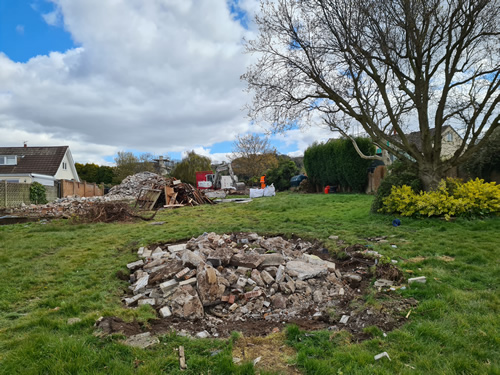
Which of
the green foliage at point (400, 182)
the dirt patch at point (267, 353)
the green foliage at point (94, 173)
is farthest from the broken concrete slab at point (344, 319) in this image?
the green foliage at point (94, 173)

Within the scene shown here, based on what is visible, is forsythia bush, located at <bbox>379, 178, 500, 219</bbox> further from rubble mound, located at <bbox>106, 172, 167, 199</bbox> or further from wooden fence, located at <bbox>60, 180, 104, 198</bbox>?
wooden fence, located at <bbox>60, 180, 104, 198</bbox>

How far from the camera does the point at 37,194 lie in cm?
2012

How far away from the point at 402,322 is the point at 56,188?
85.7 ft

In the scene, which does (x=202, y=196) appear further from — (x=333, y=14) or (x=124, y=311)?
(x=124, y=311)

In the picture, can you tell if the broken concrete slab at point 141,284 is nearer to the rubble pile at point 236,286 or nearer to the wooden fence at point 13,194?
the rubble pile at point 236,286

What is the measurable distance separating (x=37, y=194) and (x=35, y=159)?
12182 mm

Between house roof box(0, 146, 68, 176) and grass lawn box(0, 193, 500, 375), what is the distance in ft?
84.4

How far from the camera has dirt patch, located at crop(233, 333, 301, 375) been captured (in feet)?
8.69

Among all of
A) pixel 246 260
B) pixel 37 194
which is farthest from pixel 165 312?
pixel 37 194

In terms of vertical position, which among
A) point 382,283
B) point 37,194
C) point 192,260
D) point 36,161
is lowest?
point 382,283

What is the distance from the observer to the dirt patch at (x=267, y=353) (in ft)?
8.69

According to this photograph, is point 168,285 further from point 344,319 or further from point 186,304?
point 344,319

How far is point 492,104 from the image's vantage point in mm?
9305

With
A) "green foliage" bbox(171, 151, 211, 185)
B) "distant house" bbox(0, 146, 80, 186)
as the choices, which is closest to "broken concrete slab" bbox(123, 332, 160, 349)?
"green foliage" bbox(171, 151, 211, 185)
